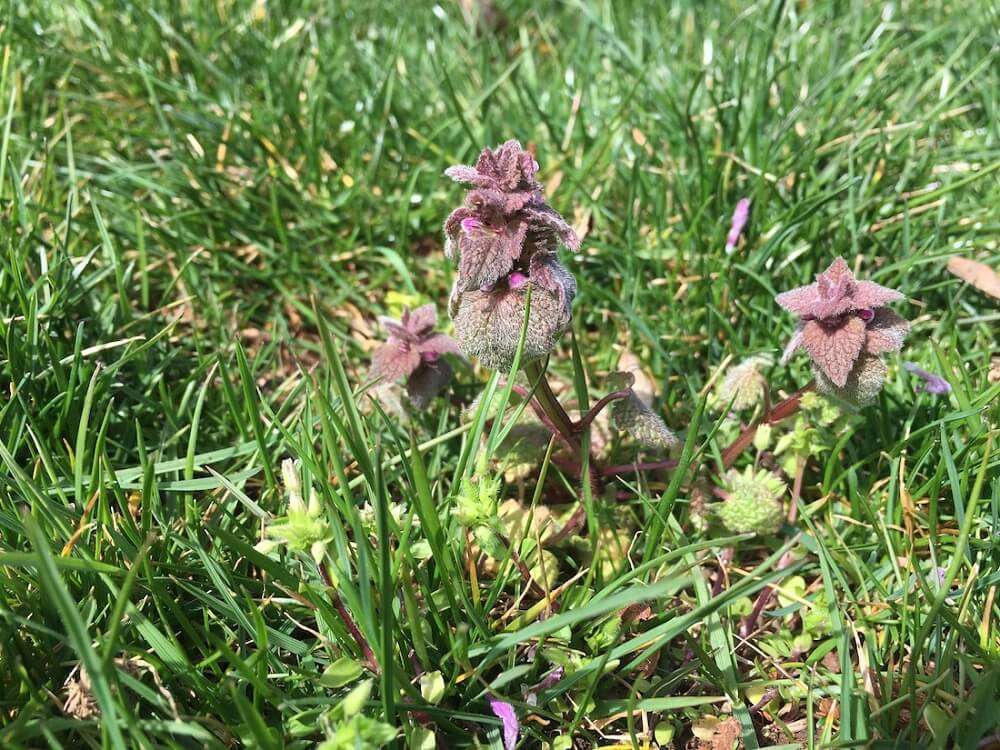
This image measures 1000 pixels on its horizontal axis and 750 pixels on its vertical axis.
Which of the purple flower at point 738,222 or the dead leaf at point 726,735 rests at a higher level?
the purple flower at point 738,222

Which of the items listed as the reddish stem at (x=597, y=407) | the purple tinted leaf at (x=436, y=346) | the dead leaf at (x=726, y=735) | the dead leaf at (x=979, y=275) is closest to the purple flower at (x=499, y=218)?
the reddish stem at (x=597, y=407)

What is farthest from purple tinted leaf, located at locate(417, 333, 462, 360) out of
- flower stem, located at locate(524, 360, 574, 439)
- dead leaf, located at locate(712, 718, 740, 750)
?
dead leaf, located at locate(712, 718, 740, 750)

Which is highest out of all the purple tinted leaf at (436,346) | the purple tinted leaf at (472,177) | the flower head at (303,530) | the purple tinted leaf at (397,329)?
the purple tinted leaf at (472,177)

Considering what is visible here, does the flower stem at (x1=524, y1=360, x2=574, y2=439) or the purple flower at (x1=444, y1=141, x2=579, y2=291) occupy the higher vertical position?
the purple flower at (x1=444, y1=141, x2=579, y2=291)

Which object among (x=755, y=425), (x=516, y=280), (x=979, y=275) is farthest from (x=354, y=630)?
(x=979, y=275)

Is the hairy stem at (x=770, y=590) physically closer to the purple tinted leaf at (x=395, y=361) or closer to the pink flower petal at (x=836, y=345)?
the pink flower petal at (x=836, y=345)

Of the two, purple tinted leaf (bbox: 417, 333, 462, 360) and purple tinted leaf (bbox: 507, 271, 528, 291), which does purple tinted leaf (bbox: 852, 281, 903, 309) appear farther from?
purple tinted leaf (bbox: 417, 333, 462, 360)

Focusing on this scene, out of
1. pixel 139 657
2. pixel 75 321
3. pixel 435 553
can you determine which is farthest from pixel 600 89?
pixel 139 657

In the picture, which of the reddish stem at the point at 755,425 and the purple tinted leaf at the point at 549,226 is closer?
the purple tinted leaf at the point at 549,226
